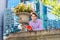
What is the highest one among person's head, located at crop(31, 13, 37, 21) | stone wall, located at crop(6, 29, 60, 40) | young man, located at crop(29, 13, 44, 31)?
person's head, located at crop(31, 13, 37, 21)

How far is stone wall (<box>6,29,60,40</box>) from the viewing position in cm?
311

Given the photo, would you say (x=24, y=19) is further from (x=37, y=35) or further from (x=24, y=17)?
(x=37, y=35)

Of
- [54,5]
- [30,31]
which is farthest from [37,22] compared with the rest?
[54,5]

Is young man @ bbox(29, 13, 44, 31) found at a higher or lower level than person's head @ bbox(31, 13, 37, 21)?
lower

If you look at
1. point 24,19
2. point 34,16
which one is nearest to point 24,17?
point 24,19

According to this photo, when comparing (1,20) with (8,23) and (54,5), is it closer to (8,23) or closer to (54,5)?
(8,23)

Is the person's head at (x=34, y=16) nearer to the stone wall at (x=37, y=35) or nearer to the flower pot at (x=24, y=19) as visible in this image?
the flower pot at (x=24, y=19)

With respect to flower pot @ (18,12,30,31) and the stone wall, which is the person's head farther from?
the stone wall

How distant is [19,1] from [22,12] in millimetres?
213

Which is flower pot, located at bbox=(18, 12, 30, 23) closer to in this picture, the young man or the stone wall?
the young man

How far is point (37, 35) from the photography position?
313cm

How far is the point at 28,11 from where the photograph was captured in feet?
10.6

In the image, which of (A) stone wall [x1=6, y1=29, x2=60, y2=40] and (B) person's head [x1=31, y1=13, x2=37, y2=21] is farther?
(B) person's head [x1=31, y1=13, x2=37, y2=21]

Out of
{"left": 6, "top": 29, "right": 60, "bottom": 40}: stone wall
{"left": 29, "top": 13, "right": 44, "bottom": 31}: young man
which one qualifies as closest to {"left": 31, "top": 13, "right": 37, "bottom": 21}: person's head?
{"left": 29, "top": 13, "right": 44, "bottom": 31}: young man
